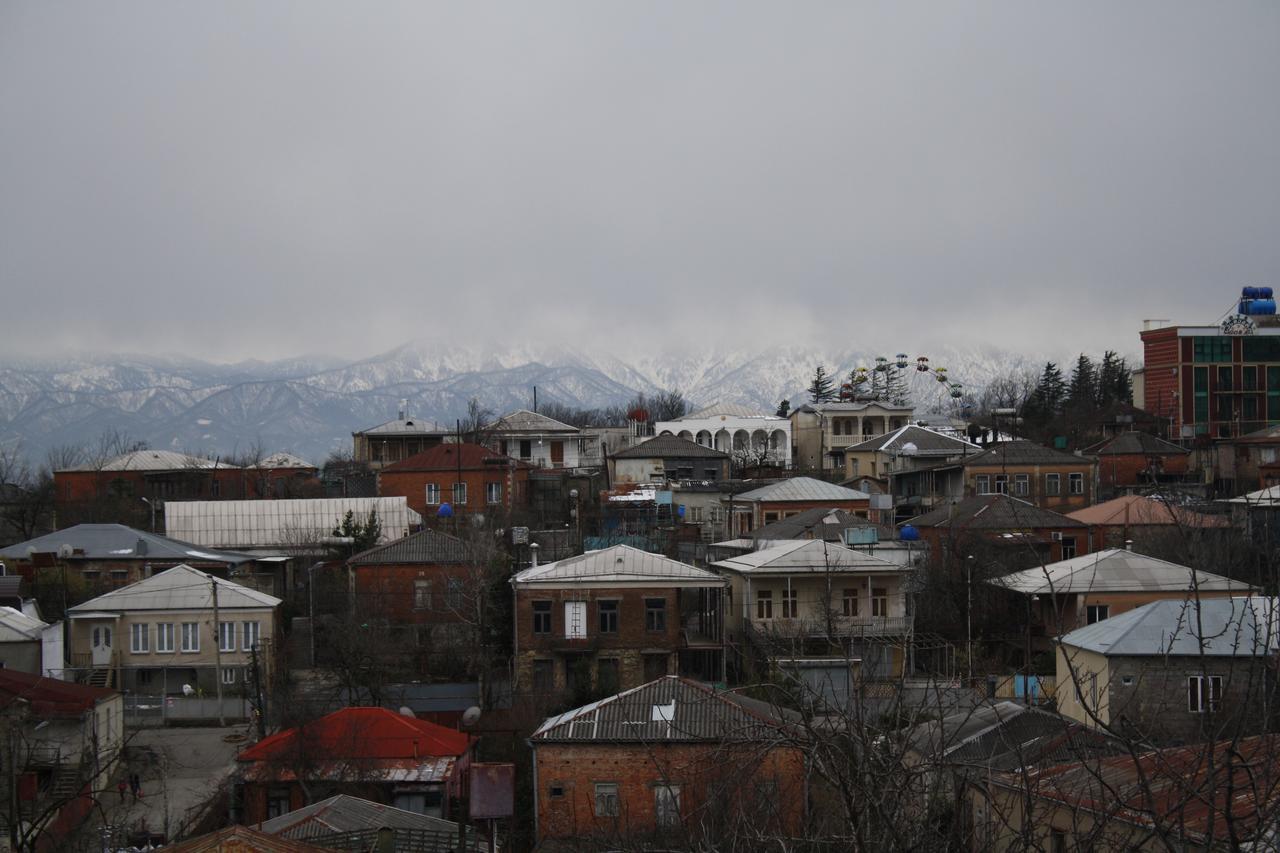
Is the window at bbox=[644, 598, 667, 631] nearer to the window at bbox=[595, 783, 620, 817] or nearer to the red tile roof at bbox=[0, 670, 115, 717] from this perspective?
the window at bbox=[595, 783, 620, 817]

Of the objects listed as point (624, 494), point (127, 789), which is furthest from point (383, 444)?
point (127, 789)

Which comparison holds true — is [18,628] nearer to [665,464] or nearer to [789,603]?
[789,603]

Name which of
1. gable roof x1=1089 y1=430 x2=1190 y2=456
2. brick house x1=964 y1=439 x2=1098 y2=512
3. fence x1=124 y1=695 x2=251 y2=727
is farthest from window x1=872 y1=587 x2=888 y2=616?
gable roof x1=1089 y1=430 x2=1190 y2=456

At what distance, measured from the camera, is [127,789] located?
2261 cm

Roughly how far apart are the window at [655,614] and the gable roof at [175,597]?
28.9 feet

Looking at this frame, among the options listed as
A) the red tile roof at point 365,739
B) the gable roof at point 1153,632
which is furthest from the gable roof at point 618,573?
the gable roof at point 1153,632

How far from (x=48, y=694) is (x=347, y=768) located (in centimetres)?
595

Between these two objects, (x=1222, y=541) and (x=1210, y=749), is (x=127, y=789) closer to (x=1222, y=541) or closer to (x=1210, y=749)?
(x=1210, y=749)

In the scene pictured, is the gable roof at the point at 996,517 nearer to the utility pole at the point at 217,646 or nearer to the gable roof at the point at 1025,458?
the gable roof at the point at 1025,458

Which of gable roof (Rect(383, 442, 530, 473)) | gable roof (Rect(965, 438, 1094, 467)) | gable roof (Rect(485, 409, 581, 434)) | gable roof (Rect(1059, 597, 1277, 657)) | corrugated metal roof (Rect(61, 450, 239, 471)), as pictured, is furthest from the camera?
gable roof (Rect(485, 409, 581, 434))

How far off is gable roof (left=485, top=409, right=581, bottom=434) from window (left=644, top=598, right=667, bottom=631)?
30.4 meters

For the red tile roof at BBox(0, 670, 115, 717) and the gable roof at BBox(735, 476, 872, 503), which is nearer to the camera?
the red tile roof at BBox(0, 670, 115, 717)

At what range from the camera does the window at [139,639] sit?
96.9 feet

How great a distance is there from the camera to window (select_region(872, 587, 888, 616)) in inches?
1185
